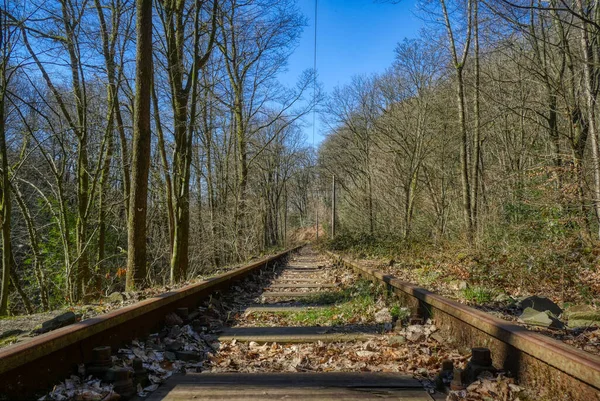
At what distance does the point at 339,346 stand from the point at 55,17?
9.71 m

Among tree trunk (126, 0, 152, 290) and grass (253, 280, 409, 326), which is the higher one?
tree trunk (126, 0, 152, 290)

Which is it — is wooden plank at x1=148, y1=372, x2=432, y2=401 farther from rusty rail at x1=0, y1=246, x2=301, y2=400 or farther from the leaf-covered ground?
rusty rail at x1=0, y1=246, x2=301, y2=400

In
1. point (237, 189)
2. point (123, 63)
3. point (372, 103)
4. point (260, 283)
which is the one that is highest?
point (372, 103)

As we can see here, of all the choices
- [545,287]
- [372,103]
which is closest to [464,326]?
[545,287]

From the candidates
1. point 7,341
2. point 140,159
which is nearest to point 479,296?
point 7,341

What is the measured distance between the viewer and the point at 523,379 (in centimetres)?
253

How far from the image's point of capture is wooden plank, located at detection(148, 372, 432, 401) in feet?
8.17

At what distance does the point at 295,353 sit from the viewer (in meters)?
3.82

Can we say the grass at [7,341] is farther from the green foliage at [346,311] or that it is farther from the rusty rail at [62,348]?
the green foliage at [346,311]

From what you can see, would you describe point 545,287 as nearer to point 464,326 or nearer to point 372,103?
point 464,326

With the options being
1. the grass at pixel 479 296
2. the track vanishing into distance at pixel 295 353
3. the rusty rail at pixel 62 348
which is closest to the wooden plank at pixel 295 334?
the track vanishing into distance at pixel 295 353

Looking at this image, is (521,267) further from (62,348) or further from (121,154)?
(121,154)

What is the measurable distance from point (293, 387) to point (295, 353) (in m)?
1.16

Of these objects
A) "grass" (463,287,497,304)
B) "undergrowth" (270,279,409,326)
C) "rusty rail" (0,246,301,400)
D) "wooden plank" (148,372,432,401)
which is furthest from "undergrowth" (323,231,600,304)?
"rusty rail" (0,246,301,400)
